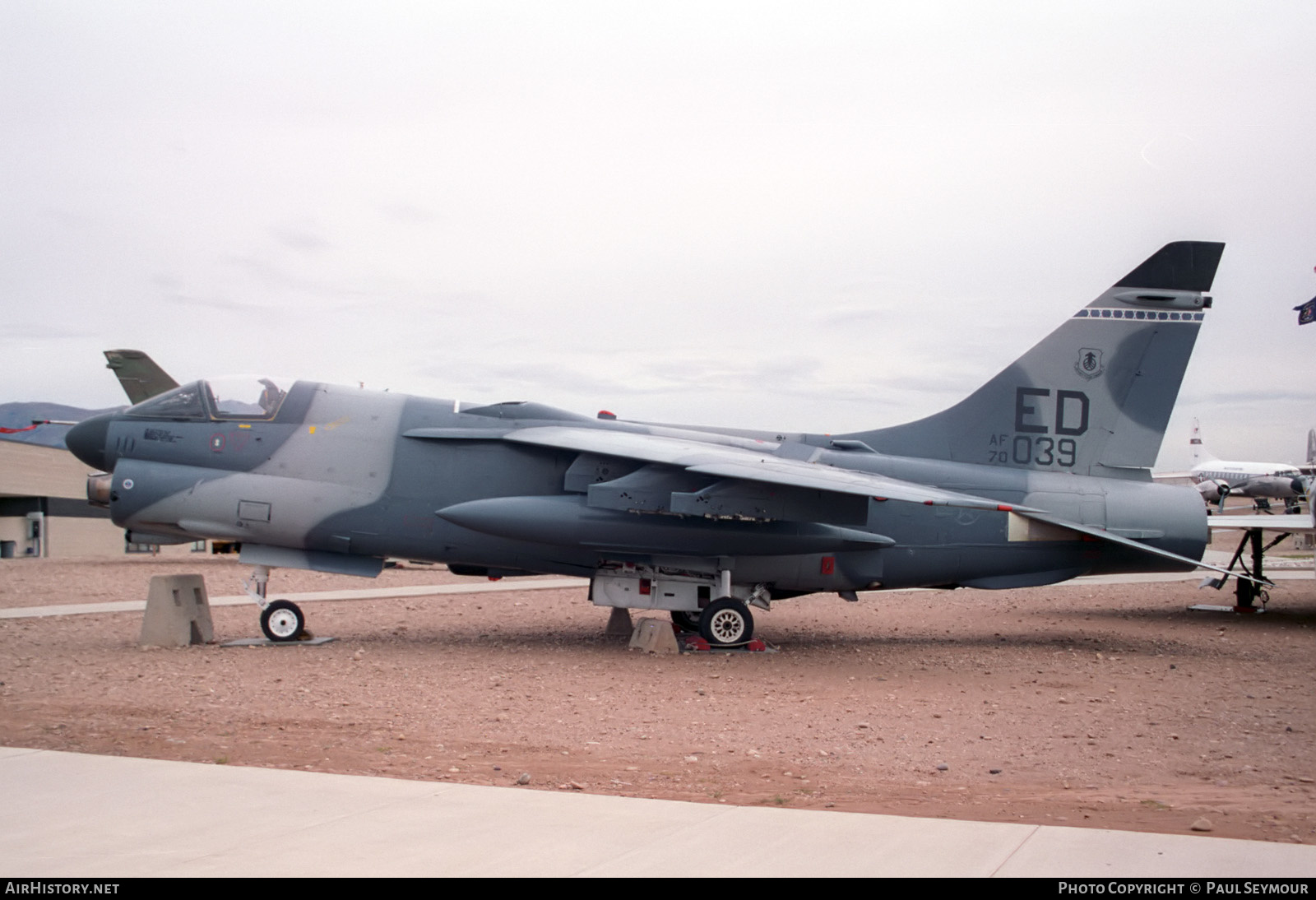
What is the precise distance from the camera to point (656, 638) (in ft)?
41.3

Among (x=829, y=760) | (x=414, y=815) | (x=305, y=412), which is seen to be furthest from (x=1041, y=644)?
(x=414, y=815)

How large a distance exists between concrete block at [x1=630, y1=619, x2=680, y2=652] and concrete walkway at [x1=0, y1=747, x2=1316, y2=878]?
23.1ft

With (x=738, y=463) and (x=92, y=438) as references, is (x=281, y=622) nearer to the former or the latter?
(x=92, y=438)

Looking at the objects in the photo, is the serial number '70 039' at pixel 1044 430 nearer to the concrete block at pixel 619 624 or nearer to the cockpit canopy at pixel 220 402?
the concrete block at pixel 619 624

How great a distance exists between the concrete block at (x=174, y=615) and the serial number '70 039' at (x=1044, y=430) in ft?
→ 33.9

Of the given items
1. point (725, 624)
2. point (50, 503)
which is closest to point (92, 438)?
point (725, 624)

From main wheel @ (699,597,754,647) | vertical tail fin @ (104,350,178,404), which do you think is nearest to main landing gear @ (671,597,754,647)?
main wheel @ (699,597,754,647)

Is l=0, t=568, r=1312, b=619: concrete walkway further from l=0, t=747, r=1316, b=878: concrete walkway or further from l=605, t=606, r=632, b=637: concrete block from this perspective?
l=0, t=747, r=1316, b=878: concrete walkway

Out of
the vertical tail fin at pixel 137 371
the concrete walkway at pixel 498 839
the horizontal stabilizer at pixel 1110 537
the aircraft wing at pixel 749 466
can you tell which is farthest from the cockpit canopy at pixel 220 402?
the vertical tail fin at pixel 137 371

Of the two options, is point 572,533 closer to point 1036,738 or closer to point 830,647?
point 830,647

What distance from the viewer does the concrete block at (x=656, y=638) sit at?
12594mm

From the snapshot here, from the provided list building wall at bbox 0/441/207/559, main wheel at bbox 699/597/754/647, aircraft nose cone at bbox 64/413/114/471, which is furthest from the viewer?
building wall at bbox 0/441/207/559

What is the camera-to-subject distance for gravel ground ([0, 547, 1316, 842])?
251 inches

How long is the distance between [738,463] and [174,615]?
6943 mm
